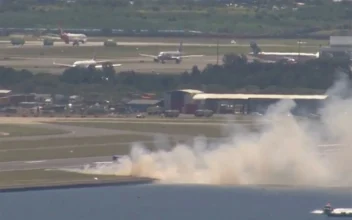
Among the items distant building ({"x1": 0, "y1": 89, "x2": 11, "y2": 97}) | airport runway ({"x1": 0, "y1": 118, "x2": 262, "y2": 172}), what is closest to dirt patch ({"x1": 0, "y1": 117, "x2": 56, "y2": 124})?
airport runway ({"x1": 0, "y1": 118, "x2": 262, "y2": 172})

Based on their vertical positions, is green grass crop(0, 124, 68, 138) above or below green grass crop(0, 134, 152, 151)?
above

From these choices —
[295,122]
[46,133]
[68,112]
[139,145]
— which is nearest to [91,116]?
[68,112]

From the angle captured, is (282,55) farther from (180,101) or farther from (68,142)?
(68,142)

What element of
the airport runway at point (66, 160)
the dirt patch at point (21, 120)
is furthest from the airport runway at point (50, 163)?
the dirt patch at point (21, 120)

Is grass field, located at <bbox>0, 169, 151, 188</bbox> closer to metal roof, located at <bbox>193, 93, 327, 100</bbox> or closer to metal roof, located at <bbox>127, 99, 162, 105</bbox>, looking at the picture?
metal roof, located at <bbox>193, 93, 327, 100</bbox>

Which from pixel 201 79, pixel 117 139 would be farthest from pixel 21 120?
pixel 201 79

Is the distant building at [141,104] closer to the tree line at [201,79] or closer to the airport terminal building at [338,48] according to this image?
the tree line at [201,79]
